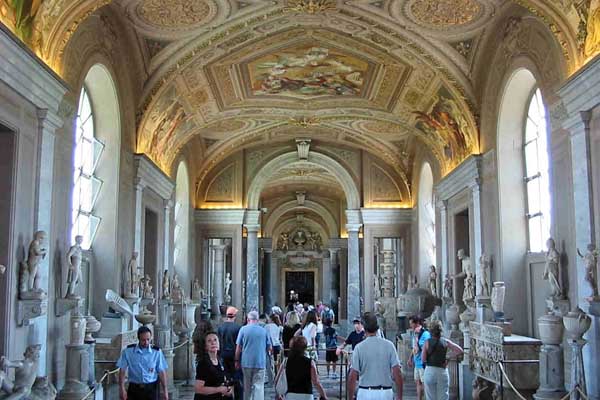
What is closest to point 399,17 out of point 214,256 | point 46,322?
point 46,322

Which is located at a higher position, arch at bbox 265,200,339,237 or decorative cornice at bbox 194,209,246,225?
arch at bbox 265,200,339,237

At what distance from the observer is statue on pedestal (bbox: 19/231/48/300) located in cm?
870

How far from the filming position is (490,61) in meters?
13.6

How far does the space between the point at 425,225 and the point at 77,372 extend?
44.2 feet

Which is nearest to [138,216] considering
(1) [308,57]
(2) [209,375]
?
(1) [308,57]

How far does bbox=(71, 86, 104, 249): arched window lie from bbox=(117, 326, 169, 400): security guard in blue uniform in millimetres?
5776

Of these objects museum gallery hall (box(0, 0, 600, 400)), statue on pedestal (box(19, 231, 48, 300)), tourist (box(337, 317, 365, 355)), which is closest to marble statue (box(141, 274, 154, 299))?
museum gallery hall (box(0, 0, 600, 400))

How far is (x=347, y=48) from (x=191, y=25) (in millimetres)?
3427

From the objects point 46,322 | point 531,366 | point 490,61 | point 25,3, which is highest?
point 490,61

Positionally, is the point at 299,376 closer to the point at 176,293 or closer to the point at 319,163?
the point at 176,293

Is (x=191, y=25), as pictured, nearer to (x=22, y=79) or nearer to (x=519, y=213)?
(x=22, y=79)

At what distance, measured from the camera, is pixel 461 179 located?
15.6m

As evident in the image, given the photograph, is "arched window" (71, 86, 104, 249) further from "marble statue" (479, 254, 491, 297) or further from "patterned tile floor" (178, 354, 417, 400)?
"marble statue" (479, 254, 491, 297)

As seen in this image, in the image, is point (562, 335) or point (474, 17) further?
point (474, 17)
